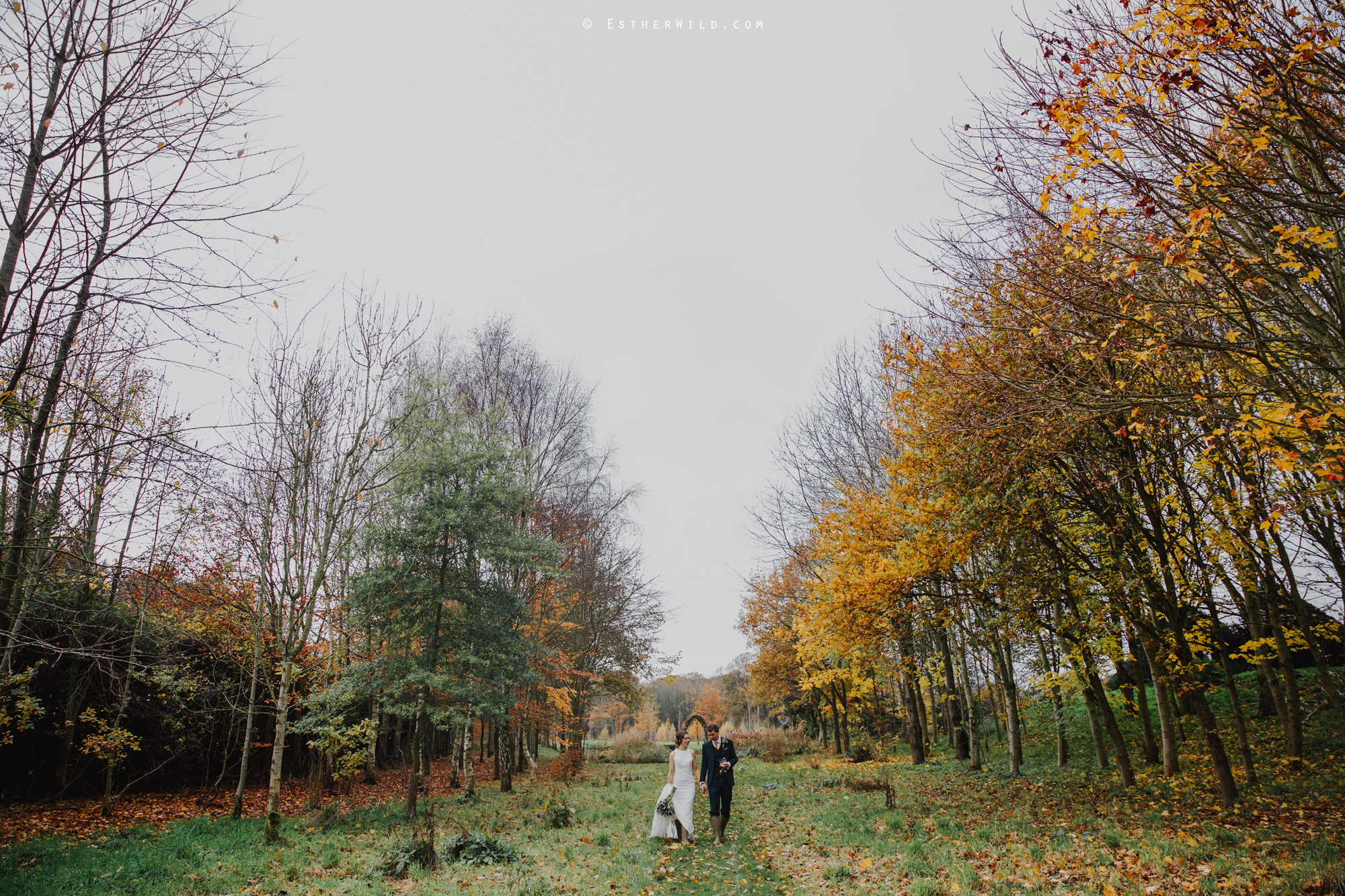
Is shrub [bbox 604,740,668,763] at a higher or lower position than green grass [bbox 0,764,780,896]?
lower

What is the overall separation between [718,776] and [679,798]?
0.67 m

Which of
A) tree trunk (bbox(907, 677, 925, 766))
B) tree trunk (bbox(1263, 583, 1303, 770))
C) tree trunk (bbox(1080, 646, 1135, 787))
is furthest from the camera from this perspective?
tree trunk (bbox(907, 677, 925, 766))

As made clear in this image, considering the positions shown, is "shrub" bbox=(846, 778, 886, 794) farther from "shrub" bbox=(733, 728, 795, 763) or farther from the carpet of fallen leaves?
"shrub" bbox=(733, 728, 795, 763)

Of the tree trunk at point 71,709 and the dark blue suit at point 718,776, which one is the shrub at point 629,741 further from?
the dark blue suit at point 718,776

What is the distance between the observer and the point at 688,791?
919 cm

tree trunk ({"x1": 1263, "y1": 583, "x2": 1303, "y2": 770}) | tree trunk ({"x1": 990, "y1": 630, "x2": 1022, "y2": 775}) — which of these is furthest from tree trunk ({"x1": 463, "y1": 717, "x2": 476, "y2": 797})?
tree trunk ({"x1": 1263, "y1": 583, "x2": 1303, "y2": 770})

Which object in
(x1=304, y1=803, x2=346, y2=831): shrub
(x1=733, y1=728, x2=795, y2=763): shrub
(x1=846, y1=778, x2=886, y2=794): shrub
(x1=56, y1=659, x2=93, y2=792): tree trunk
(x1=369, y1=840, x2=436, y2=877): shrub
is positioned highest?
(x1=56, y1=659, x2=93, y2=792): tree trunk

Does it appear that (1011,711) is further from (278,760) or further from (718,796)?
(278,760)

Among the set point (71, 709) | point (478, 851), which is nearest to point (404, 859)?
point (478, 851)

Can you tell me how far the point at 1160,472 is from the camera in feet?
28.2

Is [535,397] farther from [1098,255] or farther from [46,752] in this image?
[1098,255]

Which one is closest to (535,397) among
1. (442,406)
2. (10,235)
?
(442,406)

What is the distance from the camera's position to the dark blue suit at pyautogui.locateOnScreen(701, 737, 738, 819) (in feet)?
29.9

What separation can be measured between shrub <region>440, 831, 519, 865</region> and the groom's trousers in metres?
2.86
